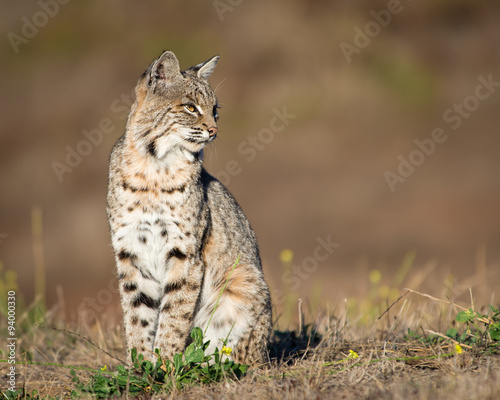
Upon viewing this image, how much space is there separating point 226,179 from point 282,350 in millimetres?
8355

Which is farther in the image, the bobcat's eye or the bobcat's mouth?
the bobcat's eye

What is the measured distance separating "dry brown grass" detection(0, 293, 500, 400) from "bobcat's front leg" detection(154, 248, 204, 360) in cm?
76

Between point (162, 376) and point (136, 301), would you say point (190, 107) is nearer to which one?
point (136, 301)

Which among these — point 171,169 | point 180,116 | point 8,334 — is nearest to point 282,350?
point 171,169

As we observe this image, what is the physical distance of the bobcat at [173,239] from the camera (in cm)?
479

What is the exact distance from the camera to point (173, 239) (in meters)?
4.79

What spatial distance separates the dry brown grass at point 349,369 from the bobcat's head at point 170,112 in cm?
192

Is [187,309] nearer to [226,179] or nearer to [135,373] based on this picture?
[135,373]

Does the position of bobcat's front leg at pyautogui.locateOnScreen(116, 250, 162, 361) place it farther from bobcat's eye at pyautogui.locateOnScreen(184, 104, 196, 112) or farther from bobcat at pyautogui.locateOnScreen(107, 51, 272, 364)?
bobcat's eye at pyautogui.locateOnScreen(184, 104, 196, 112)

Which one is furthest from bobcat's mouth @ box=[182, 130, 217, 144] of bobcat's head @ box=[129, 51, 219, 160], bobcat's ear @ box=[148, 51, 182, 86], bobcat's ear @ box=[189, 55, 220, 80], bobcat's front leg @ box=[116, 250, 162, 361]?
bobcat's front leg @ box=[116, 250, 162, 361]

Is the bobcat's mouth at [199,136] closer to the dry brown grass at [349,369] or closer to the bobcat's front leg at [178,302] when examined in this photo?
the bobcat's front leg at [178,302]

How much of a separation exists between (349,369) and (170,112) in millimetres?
2518

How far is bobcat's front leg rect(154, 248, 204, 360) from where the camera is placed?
4688 mm

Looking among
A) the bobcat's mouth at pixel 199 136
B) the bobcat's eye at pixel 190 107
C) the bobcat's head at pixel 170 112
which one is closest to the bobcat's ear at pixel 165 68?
the bobcat's head at pixel 170 112
